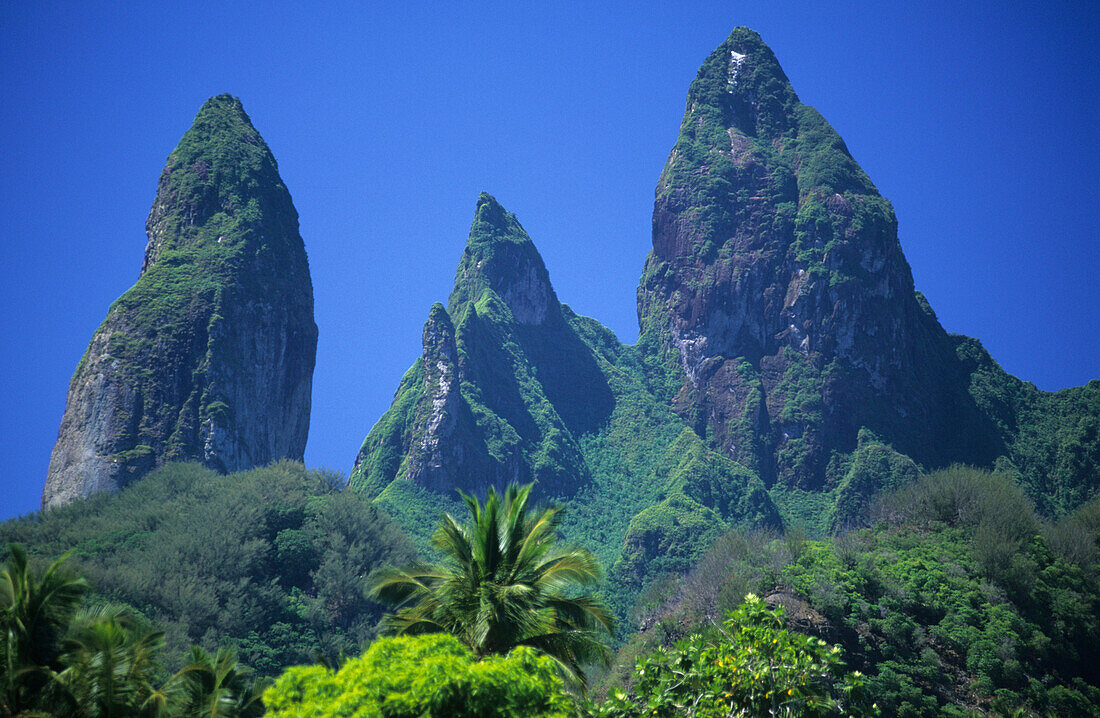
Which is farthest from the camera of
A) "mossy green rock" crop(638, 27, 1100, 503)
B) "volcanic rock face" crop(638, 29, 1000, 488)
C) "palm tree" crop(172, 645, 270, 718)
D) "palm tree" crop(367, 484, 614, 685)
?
"volcanic rock face" crop(638, 29, 1000, 488)

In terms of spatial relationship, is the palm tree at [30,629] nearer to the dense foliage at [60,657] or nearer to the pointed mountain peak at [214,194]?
the dense foliage at [60,657]

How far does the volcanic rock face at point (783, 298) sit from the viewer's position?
405 feet

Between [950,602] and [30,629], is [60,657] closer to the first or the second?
[30,629]

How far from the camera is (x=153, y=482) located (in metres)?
68.3

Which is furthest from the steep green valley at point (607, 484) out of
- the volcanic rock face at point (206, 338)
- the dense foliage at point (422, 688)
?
the volcanic rock face at point (206, 338)

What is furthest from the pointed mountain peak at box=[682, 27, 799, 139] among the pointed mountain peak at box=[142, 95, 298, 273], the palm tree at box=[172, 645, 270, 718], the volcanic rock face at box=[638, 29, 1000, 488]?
the palm tree at box=[172, 645, 270, 718]

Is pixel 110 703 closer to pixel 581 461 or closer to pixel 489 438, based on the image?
pixel 489 438

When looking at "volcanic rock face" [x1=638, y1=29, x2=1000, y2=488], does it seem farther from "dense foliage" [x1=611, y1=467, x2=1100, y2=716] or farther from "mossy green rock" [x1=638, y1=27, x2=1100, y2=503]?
"dense foliage" [x1=611, y1=467, x2=1100, y2=716]

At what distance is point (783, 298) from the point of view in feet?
431

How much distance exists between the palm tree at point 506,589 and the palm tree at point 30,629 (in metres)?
5.89

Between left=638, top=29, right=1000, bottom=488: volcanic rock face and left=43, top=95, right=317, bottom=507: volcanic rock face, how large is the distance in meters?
60.0

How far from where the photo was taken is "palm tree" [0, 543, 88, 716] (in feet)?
52.6

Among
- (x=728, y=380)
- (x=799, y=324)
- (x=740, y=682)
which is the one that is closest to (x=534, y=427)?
(x=728, y=380)

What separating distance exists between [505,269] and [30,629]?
125m
